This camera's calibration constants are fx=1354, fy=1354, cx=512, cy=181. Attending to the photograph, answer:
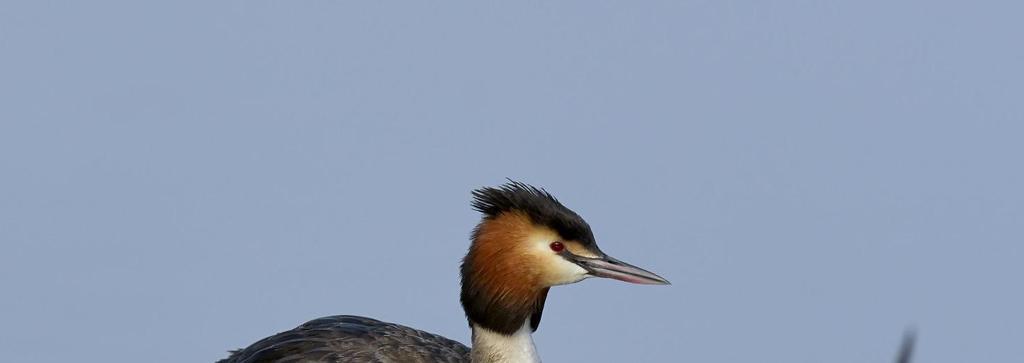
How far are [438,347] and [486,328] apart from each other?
534mm

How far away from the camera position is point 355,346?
5.96 meters

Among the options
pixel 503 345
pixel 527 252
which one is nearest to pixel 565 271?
pixel 527 252

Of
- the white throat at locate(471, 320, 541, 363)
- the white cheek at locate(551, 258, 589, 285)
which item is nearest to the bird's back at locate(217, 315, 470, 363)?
the white throat at locate(471, 320, 541, 363)

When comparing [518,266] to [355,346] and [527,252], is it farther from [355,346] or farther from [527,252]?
[355,346]

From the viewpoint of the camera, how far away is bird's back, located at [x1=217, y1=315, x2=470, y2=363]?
5.92 metres

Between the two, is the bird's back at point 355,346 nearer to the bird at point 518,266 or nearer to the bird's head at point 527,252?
the bird at point 518,266

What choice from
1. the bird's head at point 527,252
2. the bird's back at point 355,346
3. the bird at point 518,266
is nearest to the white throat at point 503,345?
the bird at point 518,266

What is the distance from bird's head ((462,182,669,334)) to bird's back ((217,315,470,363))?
639mm

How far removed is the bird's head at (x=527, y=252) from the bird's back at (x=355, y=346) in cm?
64

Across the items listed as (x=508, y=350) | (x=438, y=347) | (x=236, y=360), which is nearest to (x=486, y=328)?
(x=508, y=350)

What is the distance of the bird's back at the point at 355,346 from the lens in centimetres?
592

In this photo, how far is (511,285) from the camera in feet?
17.7

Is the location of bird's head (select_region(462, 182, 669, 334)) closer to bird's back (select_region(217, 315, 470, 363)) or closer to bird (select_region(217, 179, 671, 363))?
bird (select_region(217, 179, 671, 363))

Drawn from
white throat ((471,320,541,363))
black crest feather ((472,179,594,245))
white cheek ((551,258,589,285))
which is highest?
black crest feather ((472,179,594,245))
